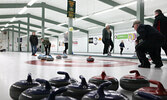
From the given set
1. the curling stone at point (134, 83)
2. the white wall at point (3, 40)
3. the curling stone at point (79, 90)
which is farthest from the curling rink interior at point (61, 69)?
the white wall at point (3, 40)

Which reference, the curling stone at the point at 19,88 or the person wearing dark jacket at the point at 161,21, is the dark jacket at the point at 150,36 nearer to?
the person wearing dark jacket at the point at 161,21

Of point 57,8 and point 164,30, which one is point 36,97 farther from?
point 57,8

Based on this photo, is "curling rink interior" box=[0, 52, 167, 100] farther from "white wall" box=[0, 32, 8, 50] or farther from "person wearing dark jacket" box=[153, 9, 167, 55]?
"white wall" box=[0, 32, 8, 50]

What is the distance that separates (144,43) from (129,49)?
17124mm

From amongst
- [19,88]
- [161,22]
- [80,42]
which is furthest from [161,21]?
[80,42]

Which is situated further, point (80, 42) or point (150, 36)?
point (80, 42)

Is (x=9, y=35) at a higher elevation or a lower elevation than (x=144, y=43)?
higher

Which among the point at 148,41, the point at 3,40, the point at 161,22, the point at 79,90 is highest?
the point at 3,40

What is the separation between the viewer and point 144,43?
11.0 ft

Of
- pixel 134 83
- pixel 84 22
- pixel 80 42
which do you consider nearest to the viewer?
pixel 134 83

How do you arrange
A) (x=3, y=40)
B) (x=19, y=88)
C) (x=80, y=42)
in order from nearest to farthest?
(x=19, y=88)
(x=80, y=42)
(x=3, y=40)

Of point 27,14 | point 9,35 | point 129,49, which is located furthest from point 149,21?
point 9,35

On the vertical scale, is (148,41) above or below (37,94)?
above

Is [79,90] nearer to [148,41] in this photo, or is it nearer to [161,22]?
[148,41]
